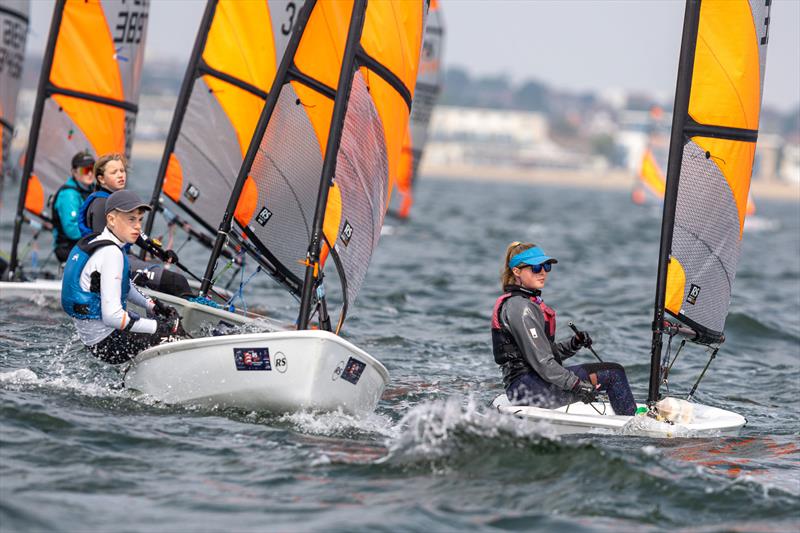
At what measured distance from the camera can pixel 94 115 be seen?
415 inches

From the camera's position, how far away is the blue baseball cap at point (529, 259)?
6078 mm

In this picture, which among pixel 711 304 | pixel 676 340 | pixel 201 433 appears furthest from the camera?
pixel 676 340

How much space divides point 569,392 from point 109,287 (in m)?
2.35

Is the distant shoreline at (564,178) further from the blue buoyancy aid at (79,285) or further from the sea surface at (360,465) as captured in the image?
the blue buoyancy aid at (79,285)

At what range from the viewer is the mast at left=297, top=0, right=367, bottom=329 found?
628cm

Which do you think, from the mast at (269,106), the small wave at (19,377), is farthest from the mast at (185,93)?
the small wave at (19,377)

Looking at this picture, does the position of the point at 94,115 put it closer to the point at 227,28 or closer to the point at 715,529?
the point at 227,28

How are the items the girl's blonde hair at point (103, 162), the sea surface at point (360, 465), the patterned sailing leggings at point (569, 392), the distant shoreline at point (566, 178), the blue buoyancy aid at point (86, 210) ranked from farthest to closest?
the distant shoreline at point (566, 178) → the girl's blonde hair at point (103, 162) → the blue buoyancy aid at point (86, 210) → the patterned sailing leggings at point (569, 392) → the sea surface at point (360, 465)

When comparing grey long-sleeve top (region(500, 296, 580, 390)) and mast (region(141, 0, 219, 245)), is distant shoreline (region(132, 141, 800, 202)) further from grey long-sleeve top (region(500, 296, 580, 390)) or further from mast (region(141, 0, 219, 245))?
grey long-sleeve top (region(500, 296, 580, 390))

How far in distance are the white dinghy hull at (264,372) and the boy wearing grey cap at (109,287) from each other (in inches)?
5.5

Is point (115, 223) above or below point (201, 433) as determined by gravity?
above

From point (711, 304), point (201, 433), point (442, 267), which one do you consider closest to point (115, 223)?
point (201, 433)

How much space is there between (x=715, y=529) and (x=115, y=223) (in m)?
3.02

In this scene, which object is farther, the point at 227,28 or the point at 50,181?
the point at 50,181
